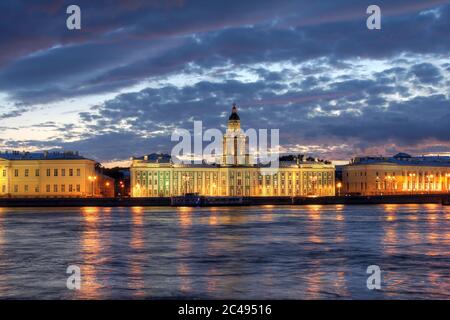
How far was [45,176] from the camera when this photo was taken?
4213 inches

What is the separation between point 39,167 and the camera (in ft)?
350

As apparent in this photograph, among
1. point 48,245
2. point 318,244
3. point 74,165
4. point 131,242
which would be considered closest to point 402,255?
point 318,244

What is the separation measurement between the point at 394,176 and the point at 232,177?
1189 inches

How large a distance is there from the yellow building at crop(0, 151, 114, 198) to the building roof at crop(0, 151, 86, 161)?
143mm

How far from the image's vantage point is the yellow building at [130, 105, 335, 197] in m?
133

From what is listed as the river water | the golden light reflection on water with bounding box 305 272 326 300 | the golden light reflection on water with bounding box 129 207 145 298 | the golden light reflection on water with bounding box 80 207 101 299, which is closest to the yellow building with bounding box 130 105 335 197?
the golden light reflection on water with bounding box 80 207 101 299

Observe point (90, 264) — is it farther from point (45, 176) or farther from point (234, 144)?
point (234, 144)

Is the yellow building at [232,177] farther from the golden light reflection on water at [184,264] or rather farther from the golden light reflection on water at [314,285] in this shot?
the golden light reflection on water at [314,285]

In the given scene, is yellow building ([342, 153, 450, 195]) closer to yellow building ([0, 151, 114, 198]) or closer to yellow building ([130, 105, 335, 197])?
yellow building ([130, 105, 335, 197])

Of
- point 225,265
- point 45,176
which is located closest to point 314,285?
point 225,265

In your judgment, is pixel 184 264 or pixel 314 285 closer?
pixel 314 285

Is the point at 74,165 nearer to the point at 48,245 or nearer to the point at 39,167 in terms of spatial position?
the point at 39,167

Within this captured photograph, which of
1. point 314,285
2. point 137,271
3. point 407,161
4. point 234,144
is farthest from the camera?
point 407,161
